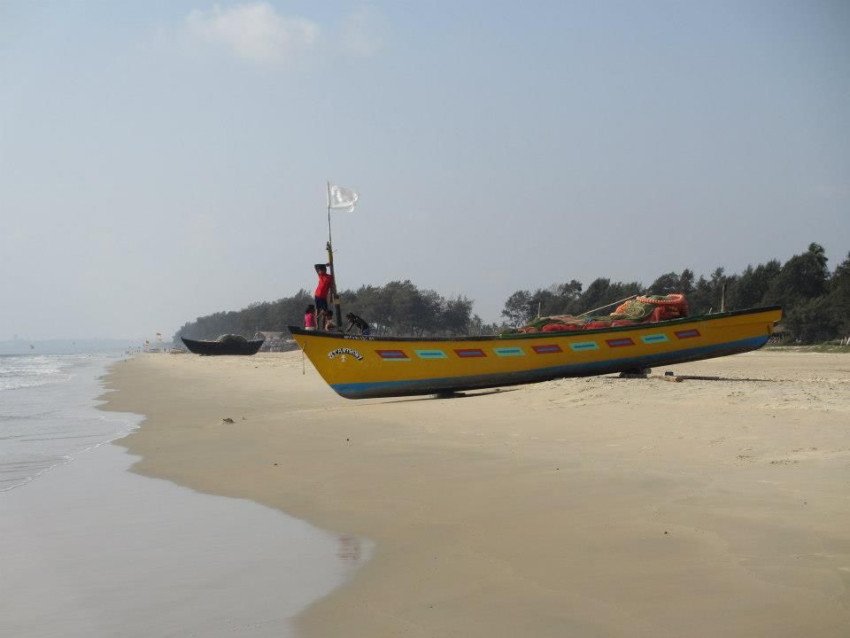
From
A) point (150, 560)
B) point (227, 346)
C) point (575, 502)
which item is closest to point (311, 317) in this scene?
point (575, 502)

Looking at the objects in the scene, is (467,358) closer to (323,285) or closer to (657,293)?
(323,285)

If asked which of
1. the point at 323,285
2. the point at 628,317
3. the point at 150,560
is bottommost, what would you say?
the point at 150,560

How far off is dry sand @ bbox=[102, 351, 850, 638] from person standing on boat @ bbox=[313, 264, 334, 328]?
3.18m

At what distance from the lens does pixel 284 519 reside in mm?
6121

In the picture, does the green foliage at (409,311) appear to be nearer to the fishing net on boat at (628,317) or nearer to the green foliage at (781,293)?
the green foliage at (781,293)

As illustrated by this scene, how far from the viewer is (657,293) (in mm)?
61250

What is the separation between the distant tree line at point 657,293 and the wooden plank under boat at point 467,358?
913 millimetres

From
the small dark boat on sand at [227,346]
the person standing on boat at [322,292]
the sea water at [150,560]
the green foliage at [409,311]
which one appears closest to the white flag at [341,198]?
the person standing on boat at [322,292]

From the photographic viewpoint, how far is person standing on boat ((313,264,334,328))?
15477 millimetres

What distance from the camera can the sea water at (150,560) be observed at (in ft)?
13.3

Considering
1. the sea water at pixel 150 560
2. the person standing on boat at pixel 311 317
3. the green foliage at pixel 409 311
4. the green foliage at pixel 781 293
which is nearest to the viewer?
the sea water at pixel 150 560

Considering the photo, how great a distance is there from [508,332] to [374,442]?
722cm

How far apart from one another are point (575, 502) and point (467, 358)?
9.15m

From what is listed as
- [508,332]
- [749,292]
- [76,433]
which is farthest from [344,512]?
[749,292]
